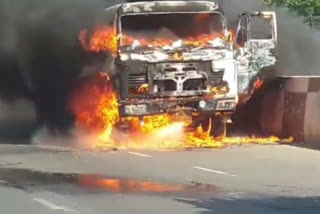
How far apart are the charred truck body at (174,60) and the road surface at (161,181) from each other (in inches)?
40.8

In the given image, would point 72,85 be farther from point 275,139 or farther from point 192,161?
point 192,161

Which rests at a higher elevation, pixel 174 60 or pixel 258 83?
pixel 174 60

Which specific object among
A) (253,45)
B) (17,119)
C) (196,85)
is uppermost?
(253,45)

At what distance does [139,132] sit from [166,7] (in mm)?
2676

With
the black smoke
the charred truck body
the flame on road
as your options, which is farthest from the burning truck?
the black smoke

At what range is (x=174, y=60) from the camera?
16.0m

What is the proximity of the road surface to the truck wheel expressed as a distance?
132cm

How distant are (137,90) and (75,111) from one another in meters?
4.42

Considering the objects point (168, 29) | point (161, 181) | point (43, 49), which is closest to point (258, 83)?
point (168, 29)

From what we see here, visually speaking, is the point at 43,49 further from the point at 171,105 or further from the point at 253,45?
the point at 253,45

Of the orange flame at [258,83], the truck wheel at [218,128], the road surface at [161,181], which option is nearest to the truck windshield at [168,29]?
the orange flame at [258,83]

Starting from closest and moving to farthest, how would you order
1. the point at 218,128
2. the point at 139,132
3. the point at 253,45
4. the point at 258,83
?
the point at 253,45 → the point at 139,132 → the point at 218,128 → the point at 258,83

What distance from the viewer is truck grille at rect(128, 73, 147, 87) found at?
15.9 meters

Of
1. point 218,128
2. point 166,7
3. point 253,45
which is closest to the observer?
point 166,7
